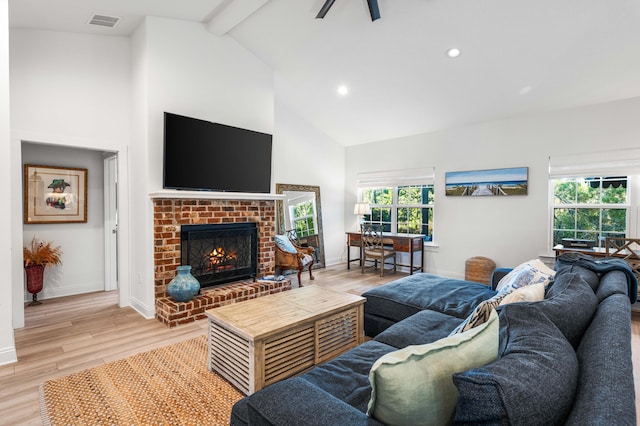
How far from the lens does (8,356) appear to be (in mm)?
2607

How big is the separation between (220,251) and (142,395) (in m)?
2.15

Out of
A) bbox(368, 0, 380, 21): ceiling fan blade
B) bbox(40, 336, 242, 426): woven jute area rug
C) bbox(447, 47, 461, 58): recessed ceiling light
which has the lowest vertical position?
bbox(40, 336, 242, 426): woven jute area rug

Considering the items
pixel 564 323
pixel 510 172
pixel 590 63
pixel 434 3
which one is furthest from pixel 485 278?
pixel 564 323

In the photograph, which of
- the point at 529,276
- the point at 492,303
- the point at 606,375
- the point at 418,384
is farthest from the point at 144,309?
the point at 606,375

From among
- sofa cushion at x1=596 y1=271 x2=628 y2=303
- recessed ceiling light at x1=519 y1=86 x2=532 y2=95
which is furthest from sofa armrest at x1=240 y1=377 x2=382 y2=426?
recessed ceiling light at x1=519 y1=86 x2=532 y2=95

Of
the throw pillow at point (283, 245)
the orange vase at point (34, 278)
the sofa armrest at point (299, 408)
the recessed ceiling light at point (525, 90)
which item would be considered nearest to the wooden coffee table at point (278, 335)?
the sofa armrest at point (299, 408)

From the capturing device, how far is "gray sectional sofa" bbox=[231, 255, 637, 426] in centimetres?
80

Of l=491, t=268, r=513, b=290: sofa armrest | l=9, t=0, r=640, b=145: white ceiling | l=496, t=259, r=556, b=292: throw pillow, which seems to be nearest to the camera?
l=496, t=259, r=556, b=292: throw pillow

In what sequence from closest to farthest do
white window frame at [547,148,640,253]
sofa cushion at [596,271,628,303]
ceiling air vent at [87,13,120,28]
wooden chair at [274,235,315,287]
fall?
1. sofa cushion at [596,271,628,303]
2. ceiling air vent at [87,13,120,28]
3. white window frame at [547,148,640,253]
4. wooden chair at [274,235,315,287]

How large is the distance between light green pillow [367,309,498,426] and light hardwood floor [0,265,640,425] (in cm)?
212

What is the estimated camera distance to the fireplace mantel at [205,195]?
3500mm

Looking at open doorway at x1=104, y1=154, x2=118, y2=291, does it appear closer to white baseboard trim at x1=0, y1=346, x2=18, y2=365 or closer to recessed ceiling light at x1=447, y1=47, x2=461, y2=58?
white baseboard trim at x1=0, y1=346, x2=18, y2=365

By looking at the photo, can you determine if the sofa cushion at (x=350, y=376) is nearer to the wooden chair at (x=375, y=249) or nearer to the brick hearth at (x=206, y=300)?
the brick hearth at (x=206, y=300)

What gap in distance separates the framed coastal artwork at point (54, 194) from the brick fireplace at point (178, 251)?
1507 mm
